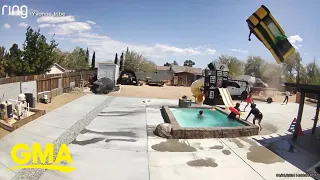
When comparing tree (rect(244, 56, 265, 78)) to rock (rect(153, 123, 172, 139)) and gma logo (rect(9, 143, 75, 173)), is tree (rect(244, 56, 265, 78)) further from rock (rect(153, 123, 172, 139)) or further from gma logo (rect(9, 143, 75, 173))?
gma logo (rect(9, 143, 75, 173))

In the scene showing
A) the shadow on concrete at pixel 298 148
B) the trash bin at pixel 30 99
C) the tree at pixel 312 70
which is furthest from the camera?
the tree at pixel 312 70

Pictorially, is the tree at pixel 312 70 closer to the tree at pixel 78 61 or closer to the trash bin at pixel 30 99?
the trash bin at pixel 30 99

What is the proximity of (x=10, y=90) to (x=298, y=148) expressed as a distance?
40.0 ft

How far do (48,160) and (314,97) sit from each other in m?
28.0

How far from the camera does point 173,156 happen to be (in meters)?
6.68

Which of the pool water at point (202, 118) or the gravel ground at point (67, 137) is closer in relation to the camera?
the gravel ground at point (67, 137)

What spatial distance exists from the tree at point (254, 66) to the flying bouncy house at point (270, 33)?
131ft

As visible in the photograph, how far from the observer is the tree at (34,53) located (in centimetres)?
2377

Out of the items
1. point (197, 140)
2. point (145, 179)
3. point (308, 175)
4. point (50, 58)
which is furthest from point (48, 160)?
point (50, 58)

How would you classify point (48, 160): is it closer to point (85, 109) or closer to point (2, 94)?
point (2, 94)

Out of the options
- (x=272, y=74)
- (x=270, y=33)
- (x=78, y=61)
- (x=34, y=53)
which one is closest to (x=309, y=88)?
(x=270, y=33)

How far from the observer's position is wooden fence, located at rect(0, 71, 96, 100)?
11727 millimetres

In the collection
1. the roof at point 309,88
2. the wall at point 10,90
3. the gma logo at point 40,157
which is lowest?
the gma logo at point 40,157

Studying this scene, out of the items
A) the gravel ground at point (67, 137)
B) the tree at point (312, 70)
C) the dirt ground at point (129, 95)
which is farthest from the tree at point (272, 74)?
the gravel ground at point (67, 137)
